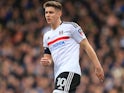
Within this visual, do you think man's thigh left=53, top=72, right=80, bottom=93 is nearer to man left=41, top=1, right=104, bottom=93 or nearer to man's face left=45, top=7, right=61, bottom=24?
man left=41, top=1, right=104, bottom=93

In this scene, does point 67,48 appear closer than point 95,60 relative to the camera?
No

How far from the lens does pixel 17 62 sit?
1648cm

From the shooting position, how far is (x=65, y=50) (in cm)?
856

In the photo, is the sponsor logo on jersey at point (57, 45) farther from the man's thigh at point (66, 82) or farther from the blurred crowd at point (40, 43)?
the blurred crowd at point (40, 43)

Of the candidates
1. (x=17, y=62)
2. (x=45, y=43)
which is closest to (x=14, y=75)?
(x=17, y=62)

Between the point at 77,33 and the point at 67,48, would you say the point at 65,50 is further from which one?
the point at 77,33

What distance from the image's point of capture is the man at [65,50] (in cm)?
843

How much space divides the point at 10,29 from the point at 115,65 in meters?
4.05

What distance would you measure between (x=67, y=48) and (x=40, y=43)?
8.44 meters

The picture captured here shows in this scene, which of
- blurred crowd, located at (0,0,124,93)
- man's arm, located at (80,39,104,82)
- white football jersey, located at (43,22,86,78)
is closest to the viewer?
man's arm, located at (80,39,104,82)

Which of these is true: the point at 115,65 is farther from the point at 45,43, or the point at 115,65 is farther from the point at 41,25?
the point at 45,43

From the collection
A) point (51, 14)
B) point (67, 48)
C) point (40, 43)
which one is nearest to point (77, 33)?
point (67, 48)

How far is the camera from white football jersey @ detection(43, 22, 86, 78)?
852 centimetres

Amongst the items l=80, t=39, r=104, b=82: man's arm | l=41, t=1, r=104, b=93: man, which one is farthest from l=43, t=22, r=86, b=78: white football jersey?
l=80, t=39, r=104, b=82: man's arm
